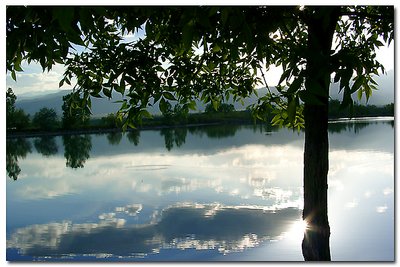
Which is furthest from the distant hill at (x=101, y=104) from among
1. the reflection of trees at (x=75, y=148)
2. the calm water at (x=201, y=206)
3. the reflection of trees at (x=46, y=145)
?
the reflection of trees at (x=46, y=145)

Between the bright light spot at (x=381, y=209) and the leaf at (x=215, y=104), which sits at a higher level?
the leaf at (x=215, y=104)

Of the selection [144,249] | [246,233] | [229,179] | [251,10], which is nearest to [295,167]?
[229,179]

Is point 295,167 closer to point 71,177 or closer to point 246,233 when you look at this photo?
point 246,233

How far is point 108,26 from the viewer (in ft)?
13.1

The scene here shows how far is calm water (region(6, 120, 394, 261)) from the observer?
20.3ft

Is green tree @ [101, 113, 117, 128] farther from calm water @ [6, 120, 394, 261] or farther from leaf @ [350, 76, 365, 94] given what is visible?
leaf @ [350, 76, 365, 94]

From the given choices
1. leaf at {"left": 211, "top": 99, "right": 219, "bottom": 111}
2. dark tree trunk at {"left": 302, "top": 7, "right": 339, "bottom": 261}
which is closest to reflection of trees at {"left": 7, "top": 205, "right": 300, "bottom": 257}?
leaf at {"left": 211, "top": 99, "right": 219, "bottom": 111}

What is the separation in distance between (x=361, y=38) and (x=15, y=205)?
796 centimetres

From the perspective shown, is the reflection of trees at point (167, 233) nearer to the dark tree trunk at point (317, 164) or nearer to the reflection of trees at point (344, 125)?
the reflection of trees at point (344, 125)

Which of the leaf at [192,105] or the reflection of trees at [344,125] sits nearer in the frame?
the leaf at [192,105]

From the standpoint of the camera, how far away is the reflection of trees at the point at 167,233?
7.31 m

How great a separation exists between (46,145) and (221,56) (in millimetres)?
13819

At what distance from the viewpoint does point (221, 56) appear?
431 cm

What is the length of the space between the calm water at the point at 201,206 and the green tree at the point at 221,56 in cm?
125
